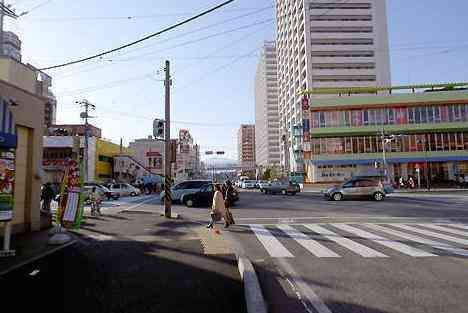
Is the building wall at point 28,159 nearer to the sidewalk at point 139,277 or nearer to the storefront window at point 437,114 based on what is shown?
the sidewalk at point 139,277

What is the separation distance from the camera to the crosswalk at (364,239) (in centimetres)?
870

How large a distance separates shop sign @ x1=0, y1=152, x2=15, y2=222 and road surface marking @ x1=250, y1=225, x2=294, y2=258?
651 centimetres

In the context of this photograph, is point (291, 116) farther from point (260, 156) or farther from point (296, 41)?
point (260, 156)

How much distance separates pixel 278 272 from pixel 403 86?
60842mm

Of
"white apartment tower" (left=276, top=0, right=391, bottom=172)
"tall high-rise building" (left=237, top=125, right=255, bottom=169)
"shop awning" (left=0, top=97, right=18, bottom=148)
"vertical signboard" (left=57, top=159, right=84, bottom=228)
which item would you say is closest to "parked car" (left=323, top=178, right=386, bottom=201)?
"vertical signboard" (left=57, top=159, right=84, bottom=228)

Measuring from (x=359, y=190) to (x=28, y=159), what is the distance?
22604 mm

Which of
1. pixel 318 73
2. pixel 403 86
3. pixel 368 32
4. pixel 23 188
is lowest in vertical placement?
pixel 23 188

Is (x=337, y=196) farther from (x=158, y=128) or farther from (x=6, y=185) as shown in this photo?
(x=6, y=185)

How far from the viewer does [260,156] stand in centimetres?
16325

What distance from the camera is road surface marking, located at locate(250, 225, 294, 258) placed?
8688 mm

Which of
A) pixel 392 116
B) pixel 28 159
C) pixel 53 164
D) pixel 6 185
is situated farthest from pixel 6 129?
pixel 392 116

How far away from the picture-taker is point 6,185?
868cm

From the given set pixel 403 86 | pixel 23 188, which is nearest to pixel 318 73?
pixel 403 86

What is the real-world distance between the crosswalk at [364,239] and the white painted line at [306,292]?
1597 millimetres
